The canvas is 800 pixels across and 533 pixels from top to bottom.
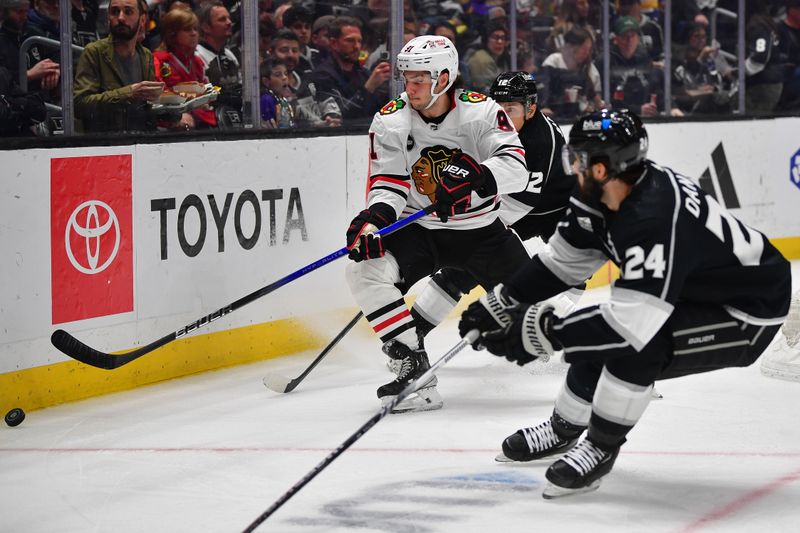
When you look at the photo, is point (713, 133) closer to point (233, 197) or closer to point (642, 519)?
point (233, 197)

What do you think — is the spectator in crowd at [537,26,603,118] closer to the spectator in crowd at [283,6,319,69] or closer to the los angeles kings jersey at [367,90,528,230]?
the spectator in crowd at [283,6,319,69]

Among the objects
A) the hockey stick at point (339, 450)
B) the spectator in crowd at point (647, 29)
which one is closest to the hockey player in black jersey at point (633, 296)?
the hockey stick at point (339, 450)

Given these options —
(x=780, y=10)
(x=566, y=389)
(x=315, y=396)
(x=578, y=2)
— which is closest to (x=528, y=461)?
(x=566, y=389)

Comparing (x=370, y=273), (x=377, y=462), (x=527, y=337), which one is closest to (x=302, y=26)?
(x=370, y=273)

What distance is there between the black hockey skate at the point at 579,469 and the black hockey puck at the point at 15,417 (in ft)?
5.44

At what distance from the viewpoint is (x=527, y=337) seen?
2.77 meters

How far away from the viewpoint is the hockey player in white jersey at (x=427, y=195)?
154 inches

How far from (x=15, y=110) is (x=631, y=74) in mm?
4021

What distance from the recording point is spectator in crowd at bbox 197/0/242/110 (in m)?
4.79

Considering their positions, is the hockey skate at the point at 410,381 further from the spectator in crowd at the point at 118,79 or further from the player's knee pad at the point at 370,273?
the spectator in crowd at the point at 118,79

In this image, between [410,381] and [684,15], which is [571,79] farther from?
[410,381]

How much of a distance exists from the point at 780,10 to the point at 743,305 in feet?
18.1

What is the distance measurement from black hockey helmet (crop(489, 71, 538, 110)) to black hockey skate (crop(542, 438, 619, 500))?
1757 mm

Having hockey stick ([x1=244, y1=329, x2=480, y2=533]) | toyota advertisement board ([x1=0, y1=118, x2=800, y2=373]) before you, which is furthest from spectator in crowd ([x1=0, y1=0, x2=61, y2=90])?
hockey stick ([x1=244, y1=329, x2=480, y2=533])
